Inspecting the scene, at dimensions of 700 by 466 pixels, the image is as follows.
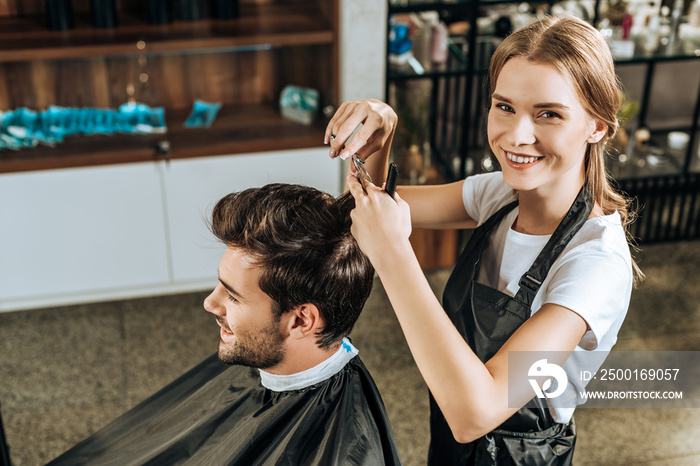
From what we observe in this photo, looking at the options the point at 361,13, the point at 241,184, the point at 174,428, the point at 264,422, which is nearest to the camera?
the point at 264,422

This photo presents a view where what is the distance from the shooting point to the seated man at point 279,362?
1.45 meters

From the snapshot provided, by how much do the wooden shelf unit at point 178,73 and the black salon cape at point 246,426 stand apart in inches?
57.9

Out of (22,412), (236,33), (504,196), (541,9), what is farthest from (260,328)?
(541,9)

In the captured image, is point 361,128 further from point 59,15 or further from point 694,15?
point 694,15

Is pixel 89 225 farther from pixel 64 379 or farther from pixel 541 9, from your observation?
pixel 541 9

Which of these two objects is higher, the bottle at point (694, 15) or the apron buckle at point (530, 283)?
the bottle at point (694, 15)

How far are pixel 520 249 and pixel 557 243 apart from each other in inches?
4.2

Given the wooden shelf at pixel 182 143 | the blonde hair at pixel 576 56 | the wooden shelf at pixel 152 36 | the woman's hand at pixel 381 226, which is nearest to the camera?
the woman's hand at pixel 381 226

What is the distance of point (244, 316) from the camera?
4.95 ft

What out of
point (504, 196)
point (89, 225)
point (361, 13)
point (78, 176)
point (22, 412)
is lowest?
point (22, 412)

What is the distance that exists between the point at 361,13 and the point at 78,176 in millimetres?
1276

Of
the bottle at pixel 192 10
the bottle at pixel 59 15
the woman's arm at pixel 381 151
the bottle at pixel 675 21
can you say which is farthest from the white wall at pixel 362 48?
the woman's arm at pixel 381 151

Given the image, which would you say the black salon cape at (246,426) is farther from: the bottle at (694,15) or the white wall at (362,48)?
the bottle at (694,15)

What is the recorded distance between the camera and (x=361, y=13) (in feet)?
9.63
